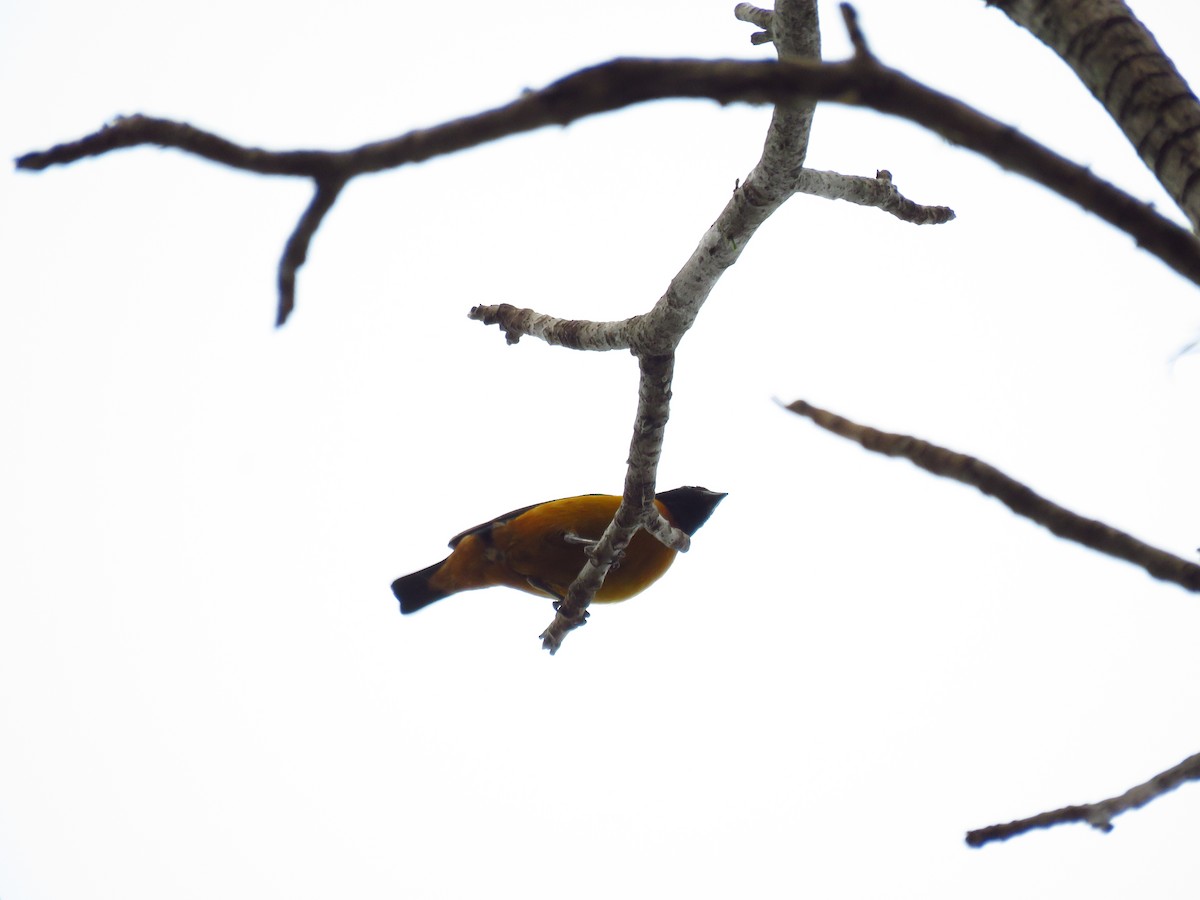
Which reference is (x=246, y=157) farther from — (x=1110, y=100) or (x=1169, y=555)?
(x=1169, y=555)

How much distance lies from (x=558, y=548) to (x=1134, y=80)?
191 inches

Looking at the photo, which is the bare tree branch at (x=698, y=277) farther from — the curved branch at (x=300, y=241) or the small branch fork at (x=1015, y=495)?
the curved branch at (x=300, y=241)

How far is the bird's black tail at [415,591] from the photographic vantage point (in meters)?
7.21

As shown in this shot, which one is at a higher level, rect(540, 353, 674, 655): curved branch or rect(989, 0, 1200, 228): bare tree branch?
rect(540, 353, 674, 655): curved branch

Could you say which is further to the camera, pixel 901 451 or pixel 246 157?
pixel 901 451

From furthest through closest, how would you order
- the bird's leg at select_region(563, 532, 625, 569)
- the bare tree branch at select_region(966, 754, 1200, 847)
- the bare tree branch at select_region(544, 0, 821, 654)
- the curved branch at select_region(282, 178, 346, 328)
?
the bird's leg at select_region(563, 532, 625, 569)
the bare tree branch at select_region(544, 0, 821, 654)
the bare tree branch at select_region(966, 754, 1200, 847)
the curved branch at select_region(282, 178, 346, 328)

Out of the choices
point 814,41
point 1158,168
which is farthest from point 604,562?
point 1158,168

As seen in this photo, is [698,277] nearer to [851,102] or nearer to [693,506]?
[851,102]

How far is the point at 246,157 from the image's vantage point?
98cm

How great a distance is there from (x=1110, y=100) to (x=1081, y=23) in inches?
4.8

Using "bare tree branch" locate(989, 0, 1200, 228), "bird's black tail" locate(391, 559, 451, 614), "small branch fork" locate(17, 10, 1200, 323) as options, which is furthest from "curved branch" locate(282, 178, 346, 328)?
"bird's black tail" locate(391, 559, 451, 614)

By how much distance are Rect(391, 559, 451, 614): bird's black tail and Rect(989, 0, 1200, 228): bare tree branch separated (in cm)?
638

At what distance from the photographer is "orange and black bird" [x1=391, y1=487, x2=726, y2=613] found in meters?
5.61

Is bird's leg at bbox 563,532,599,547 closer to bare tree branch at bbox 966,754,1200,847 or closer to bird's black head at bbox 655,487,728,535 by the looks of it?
bird's black head at bbox 655,487,728,535
